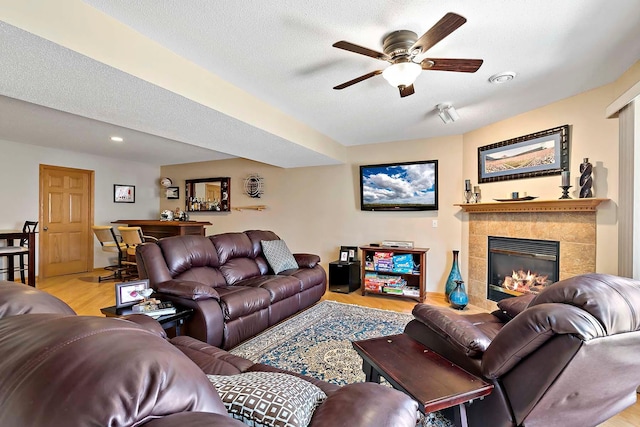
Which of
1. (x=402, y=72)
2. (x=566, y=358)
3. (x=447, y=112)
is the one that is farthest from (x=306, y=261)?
(x=566, y=358)

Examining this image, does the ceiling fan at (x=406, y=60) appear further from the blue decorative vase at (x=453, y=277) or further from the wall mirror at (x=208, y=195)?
the wall mirror at (x=208, y=195)

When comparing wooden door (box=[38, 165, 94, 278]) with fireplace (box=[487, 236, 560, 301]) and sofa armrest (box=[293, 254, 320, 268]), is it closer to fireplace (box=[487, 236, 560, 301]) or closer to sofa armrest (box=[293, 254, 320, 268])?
sofa armrest (box=[293, 254, 320, 268])

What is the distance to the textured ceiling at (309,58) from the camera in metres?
1.77

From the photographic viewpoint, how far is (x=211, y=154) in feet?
19.1

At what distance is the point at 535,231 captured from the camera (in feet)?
11.3

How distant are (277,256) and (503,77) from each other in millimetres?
3038

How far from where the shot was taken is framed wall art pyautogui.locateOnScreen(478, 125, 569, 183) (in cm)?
318

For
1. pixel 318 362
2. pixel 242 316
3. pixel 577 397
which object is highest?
pixel 577 397

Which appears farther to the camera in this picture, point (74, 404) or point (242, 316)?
point (242, 316)

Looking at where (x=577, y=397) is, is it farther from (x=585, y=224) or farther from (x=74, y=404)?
(x=585, y=224)

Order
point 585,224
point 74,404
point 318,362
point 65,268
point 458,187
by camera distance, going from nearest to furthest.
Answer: point 74,404
point 318,362
point 585,224
point 458,187
point 65,268

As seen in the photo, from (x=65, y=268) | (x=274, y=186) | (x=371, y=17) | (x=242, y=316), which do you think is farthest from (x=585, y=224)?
(x=65, y=268)

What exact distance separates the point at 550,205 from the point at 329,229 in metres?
3.14

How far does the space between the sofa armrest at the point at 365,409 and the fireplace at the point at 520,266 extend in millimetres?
3266
